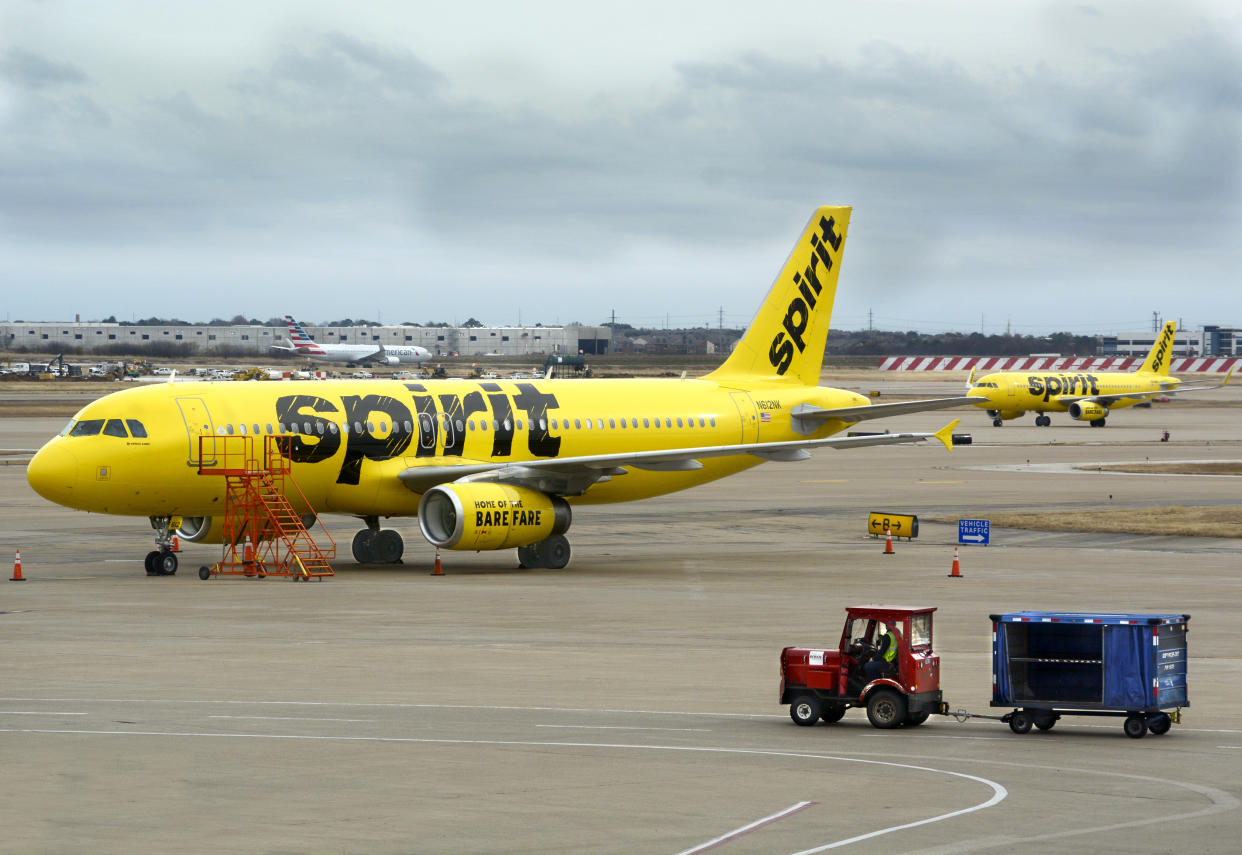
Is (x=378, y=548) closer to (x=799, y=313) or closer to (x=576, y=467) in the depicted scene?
(x=576, y=467)

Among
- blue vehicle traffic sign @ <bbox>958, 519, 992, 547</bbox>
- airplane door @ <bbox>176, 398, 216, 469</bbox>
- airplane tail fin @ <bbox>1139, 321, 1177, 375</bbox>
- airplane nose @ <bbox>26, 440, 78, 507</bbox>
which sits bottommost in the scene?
blue vehicle traffic sign @ <bbox>958, 519, 992, 547</bbox>

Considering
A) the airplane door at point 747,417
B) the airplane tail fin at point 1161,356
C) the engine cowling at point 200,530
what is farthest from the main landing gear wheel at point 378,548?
the airplane tail fin at point 1161,356

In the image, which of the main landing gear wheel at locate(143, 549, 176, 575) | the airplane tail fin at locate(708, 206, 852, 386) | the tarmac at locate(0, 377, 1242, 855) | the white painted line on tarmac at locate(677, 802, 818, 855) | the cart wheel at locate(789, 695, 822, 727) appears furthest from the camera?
the airplane tail fin at locate(708, 206, 852, 386)

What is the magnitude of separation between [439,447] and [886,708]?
959 inches

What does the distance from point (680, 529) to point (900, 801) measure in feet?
124

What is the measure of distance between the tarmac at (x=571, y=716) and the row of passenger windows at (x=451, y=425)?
3820 mm

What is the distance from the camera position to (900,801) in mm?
17125

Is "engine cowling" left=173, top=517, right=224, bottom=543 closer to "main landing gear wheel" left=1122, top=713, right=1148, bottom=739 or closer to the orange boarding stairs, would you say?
the orange boarding stairs

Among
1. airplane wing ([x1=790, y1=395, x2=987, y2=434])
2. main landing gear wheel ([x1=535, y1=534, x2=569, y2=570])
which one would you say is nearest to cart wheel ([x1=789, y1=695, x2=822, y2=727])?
main landing gear wheel ([x1=535, y1=534, x2=569, y2=570])

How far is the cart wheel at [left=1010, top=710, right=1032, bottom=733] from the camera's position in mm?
21438

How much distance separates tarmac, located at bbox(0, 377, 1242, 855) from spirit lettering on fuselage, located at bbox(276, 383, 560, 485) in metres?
3.30

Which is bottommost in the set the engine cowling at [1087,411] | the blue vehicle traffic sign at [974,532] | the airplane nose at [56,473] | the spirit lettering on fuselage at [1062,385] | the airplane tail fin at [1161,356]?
the blue vehicle traffic sign at [974,532]

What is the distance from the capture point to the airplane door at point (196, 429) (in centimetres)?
4097

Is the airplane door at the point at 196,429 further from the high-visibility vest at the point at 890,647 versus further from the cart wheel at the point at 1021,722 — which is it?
the cart wheel at the point at 1021,722
